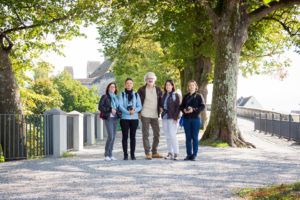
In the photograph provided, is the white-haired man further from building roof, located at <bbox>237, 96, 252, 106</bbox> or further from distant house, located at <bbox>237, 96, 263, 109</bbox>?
building roof, located at <bbox>237, 96, 252, 106</bbox>

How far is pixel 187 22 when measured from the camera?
55.0ft

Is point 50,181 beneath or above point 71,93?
beneath

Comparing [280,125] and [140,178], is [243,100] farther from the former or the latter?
[140,178]

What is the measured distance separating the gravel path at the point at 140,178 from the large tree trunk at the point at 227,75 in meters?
3.85

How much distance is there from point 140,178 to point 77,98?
39524 mm

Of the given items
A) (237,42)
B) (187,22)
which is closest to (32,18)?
(187,22)

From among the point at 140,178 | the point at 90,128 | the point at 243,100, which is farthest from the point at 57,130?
the point at 243,100

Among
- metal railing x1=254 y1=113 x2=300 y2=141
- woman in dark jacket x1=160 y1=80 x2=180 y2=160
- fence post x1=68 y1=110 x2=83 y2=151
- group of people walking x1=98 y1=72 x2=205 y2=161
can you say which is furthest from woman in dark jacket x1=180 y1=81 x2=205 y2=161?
metal railing x1=254 y1=113 x2=300 y2=141

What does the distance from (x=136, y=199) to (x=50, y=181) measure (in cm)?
206

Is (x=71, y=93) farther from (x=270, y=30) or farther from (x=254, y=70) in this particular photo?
(x=270, y=30)

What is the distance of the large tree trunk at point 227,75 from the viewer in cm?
1285

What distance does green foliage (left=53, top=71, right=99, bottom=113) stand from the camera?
1697 inches

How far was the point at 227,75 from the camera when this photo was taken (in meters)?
13.0

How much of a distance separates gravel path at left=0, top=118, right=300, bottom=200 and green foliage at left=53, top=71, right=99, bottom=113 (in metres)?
34.5
